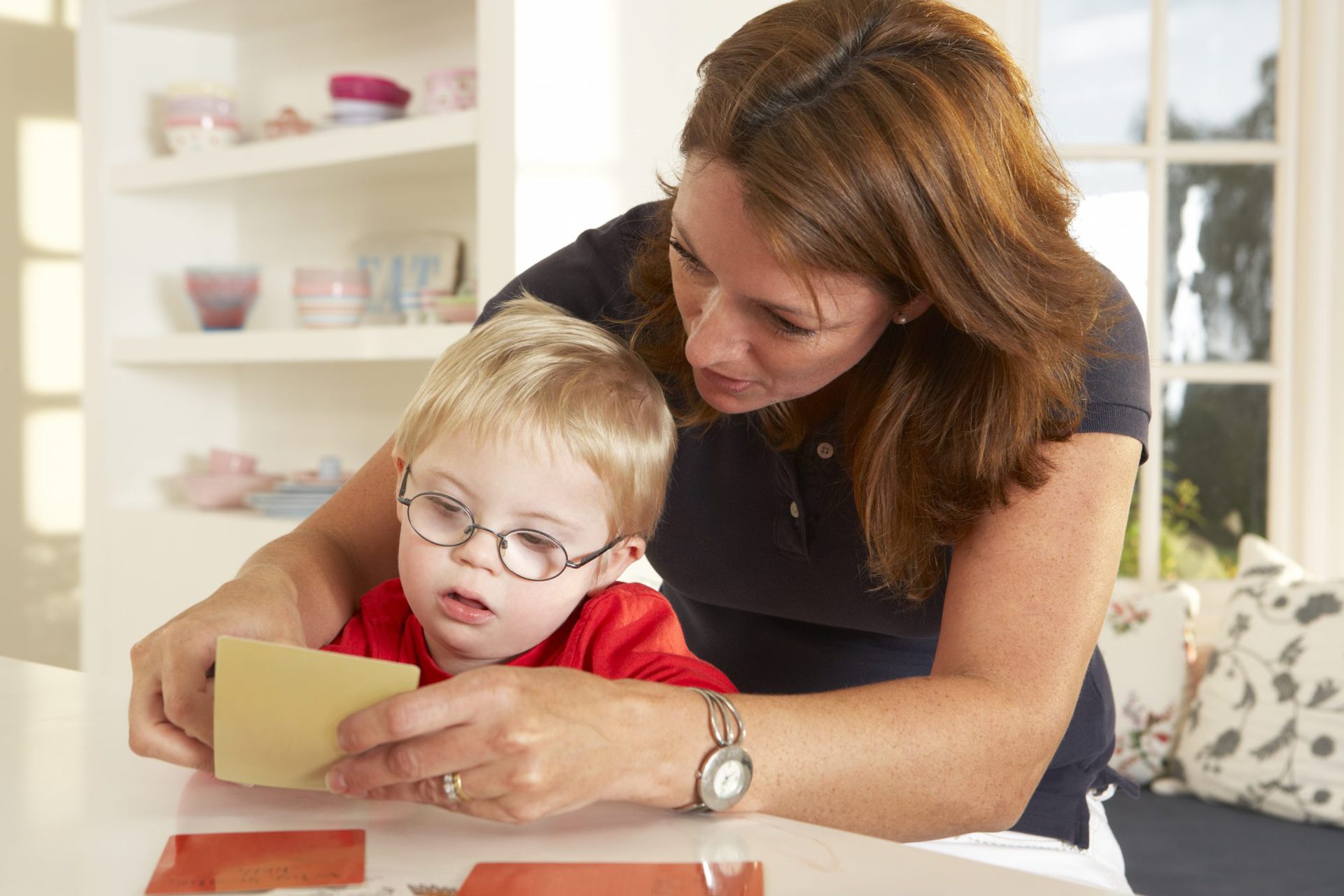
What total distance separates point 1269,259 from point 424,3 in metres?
2.25

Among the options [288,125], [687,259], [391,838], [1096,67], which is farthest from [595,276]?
[1096,67]

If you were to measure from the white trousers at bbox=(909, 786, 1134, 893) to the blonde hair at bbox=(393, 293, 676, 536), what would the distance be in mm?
466

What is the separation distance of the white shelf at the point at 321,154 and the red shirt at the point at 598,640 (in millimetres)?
1644

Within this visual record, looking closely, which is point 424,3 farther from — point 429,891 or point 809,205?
point 429,891

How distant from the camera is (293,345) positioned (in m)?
3.07

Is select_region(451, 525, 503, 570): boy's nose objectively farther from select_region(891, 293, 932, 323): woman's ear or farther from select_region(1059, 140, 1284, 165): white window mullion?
select_region(1059, 140, 1284, 165): white window mullion

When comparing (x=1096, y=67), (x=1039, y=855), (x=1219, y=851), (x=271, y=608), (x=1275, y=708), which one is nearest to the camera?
(x=271, y=608)

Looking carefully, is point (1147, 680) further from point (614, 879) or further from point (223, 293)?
point (223, 293)

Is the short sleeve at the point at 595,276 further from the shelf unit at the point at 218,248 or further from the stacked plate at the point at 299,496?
the stacked plate at the point at 299,496

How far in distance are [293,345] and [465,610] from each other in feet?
6.95

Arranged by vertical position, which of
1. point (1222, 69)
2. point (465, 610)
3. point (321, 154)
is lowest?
point (465, 610)

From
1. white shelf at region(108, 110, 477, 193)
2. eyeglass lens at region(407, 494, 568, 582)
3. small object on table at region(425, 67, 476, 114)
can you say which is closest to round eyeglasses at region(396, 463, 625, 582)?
eyeglass lens at region(407, 494, 568, 582)

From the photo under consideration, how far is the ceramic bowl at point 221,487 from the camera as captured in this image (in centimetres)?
335

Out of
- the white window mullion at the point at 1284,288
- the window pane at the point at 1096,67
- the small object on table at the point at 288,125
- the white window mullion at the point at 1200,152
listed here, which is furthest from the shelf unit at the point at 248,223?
the white window mullion at the point at 1284,288
